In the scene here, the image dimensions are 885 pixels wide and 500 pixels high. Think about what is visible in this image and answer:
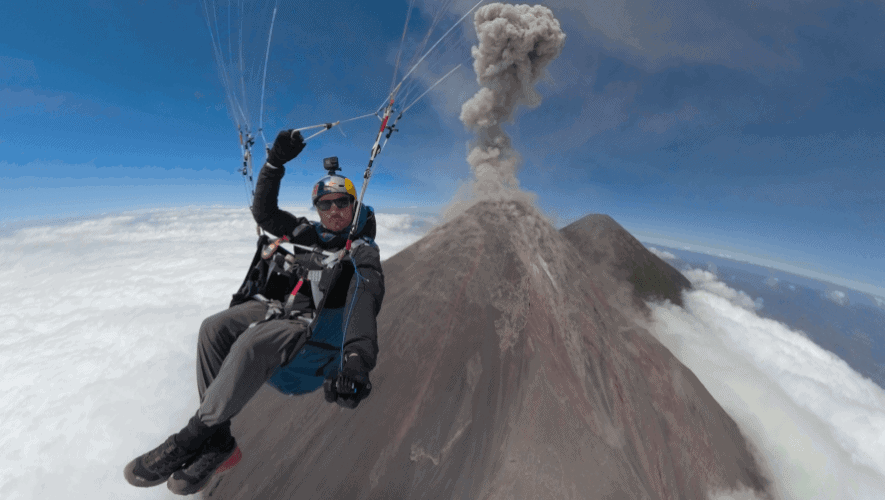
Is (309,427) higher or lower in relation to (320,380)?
lower

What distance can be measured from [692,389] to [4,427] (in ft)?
122

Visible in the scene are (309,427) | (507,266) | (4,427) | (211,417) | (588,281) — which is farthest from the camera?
(588,281)

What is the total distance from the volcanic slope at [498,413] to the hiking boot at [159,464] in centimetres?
758

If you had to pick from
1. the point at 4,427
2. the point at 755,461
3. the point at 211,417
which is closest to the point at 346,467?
the point at 211,417

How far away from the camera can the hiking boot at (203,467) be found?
372 centimetres

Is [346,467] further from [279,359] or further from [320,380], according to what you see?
[279,359]

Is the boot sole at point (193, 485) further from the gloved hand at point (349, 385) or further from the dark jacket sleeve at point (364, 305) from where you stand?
the dark jacket sleeve at point (364, 305)

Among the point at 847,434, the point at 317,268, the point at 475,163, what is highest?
the point at 475,163

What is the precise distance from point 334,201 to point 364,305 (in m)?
1.90

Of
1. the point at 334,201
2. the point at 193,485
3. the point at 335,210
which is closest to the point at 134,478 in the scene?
the point at 193,485

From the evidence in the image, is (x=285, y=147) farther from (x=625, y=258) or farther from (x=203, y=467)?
(x=625, y=258)

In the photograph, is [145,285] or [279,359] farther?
[145,285]

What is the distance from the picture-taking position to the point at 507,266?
64.1 feet

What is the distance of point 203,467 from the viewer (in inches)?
146
